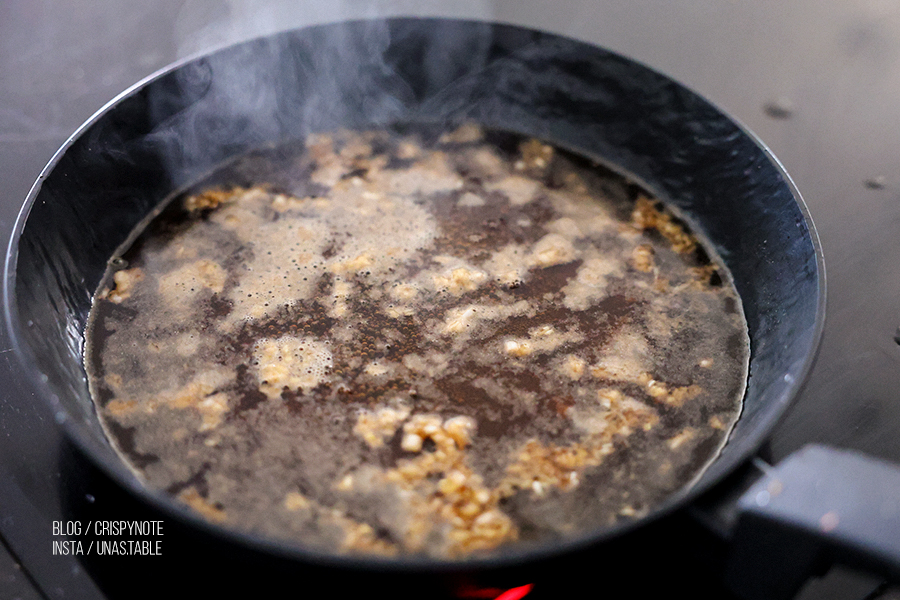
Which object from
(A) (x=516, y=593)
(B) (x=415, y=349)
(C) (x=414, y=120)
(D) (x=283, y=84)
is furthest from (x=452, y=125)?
(A) (x=516, y=593)

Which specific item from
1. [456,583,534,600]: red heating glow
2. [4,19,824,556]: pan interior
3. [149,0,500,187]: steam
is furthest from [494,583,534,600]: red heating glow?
[149,0,500,187]: steam

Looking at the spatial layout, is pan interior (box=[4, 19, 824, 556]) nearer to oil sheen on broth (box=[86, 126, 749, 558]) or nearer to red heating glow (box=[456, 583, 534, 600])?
oil sheen on broth (box=[86, 126, 749, 558])

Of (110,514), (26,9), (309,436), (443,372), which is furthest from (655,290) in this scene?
(26,9)

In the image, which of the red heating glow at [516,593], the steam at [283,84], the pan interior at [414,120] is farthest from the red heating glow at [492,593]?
the steam at [283,84]

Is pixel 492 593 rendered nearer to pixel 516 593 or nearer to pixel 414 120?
pixel 516 593

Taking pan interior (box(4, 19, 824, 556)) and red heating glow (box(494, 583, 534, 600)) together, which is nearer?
red heating glow (box(494, 583, 534, 600))

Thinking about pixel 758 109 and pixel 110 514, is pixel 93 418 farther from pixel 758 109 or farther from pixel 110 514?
pixel 758 109
